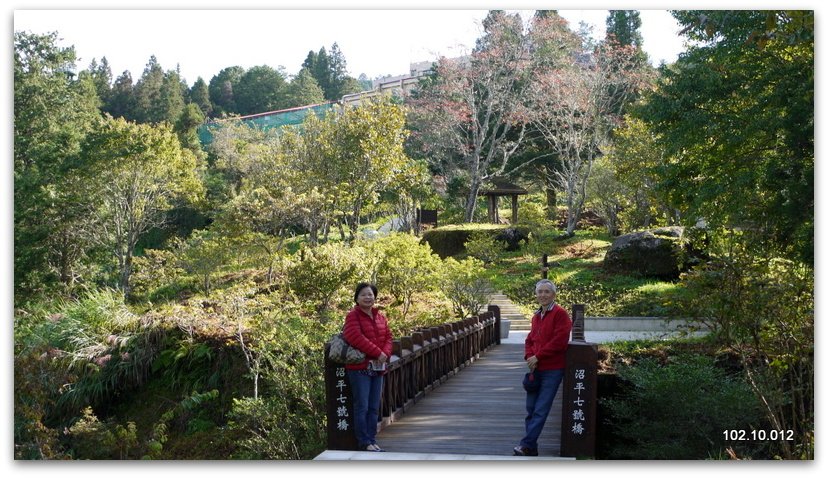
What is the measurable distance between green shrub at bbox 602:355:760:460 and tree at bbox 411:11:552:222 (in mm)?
7159

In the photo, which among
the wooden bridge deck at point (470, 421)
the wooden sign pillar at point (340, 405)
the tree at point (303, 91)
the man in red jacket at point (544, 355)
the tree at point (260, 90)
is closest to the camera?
the man in red jacket at point (544, 355)

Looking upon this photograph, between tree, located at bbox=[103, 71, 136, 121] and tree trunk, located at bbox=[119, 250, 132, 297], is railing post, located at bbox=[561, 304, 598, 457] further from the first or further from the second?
tree trunk, located at bbox=[119, 250, 132, 297]

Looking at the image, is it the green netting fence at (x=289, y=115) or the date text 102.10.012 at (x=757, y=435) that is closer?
the date text 102.10.012 at (x=757, y=435)

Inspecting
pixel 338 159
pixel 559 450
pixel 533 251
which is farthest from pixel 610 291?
pixel 559 450

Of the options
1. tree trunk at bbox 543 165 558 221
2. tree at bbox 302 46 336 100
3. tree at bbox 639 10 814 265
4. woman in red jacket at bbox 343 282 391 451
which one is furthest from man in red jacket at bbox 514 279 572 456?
tree trunk at bbox 543 165 558 221

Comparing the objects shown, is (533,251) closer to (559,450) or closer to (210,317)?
(210,317)

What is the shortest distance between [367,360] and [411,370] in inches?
68.1

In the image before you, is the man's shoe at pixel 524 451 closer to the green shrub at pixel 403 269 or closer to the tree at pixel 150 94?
the tree at pixel 150 94

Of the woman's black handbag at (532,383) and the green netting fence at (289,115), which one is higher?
the green netting fence at (289,115)

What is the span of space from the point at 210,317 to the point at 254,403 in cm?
331

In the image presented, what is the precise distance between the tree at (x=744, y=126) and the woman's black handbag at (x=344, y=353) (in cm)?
346

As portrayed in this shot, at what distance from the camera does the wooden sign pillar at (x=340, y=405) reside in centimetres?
552

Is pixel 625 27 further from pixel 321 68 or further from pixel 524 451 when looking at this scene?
pixel 524 451

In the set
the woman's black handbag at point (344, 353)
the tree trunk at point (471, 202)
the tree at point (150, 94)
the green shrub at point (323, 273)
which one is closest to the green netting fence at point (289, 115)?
the tree at point (150, 94)
